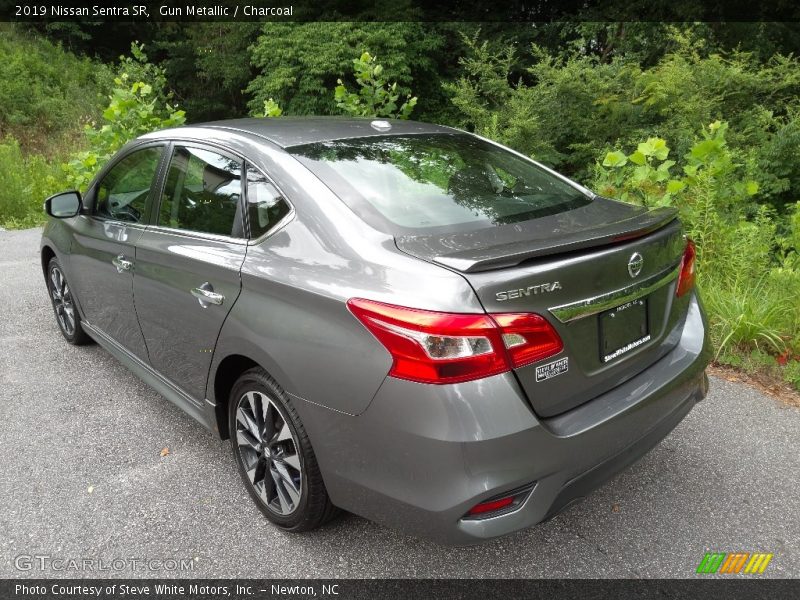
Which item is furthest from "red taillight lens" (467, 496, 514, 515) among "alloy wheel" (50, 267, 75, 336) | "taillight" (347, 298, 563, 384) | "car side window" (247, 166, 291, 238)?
"alloy wheel" (50, 267, 75, 336)

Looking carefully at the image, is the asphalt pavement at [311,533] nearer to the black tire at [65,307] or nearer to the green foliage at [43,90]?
the black tire at [65,307]

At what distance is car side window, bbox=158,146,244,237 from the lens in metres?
2.64

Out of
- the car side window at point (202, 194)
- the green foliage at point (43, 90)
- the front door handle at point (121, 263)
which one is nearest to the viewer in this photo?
the car side window at point (202, 194)

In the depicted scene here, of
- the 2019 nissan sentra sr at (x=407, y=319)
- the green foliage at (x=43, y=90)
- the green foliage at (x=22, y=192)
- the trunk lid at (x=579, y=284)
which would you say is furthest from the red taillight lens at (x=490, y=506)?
the green foliage at (x=43, y=90)

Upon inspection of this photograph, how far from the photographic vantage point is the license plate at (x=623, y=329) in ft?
6.84

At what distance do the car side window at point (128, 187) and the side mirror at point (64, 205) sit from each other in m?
0.14

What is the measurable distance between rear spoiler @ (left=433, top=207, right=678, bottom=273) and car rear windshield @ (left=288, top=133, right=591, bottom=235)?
282mm

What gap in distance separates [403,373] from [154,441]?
1.99 metres

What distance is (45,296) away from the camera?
587cm

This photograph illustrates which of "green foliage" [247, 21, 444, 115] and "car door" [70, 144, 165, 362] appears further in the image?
"green foliage" [247, 21, 444, 115]

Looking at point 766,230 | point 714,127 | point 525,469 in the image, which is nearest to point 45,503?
point 525,469

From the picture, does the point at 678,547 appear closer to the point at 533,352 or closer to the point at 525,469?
the point at 525,469

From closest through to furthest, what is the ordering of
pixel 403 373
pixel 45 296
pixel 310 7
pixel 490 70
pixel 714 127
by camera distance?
pixel 403 373, pixel 714 127, pixel 45 296, pixel 490 70, pixel 310 7

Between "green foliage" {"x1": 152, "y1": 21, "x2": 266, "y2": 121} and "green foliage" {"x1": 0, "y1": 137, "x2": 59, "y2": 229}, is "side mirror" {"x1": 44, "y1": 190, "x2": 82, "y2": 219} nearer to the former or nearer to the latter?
"green foliage" {"x1": 0, "y1": 137, "x2": 59, "y2": 229}
